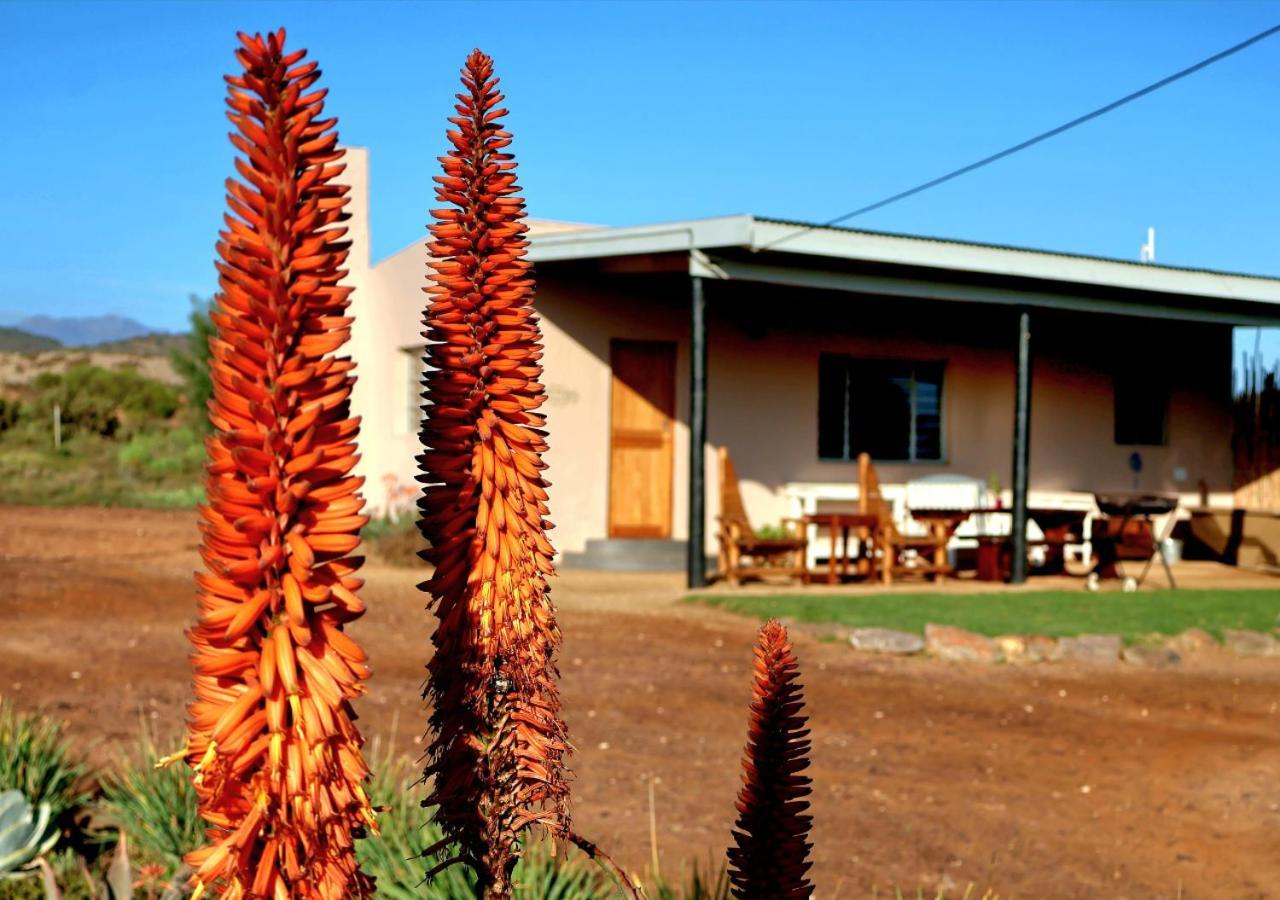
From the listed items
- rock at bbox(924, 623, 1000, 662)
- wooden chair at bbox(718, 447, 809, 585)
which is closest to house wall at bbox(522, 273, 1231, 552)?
wooden chair at bbox(718, 447, 809, 585)

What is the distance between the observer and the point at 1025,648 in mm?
11008

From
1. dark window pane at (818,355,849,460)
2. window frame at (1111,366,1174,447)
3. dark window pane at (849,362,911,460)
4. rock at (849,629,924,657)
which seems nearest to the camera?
rock at (849,629,924,657)

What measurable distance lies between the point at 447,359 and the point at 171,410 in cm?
4854

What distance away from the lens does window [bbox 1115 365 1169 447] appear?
870 inches

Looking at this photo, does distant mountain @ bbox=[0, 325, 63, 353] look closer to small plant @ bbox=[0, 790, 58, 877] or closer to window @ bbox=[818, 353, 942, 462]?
window @ bbox=[818, 353, 942, 462]

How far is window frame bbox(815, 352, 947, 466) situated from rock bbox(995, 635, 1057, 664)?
849 cm

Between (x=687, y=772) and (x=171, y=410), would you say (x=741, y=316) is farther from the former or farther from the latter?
(x=171, y=410)

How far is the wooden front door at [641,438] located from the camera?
1803 cm

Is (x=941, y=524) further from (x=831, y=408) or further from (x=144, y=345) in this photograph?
(x=144, y=345)

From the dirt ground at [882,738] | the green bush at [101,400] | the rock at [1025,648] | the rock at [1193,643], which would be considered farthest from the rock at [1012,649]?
the green bush at [101,400]

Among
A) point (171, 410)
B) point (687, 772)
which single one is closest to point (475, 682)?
point (687, 772)

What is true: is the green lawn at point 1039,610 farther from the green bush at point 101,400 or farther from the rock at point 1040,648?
the green bush at point 101,400

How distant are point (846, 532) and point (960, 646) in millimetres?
5174

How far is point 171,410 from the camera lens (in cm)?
4659
